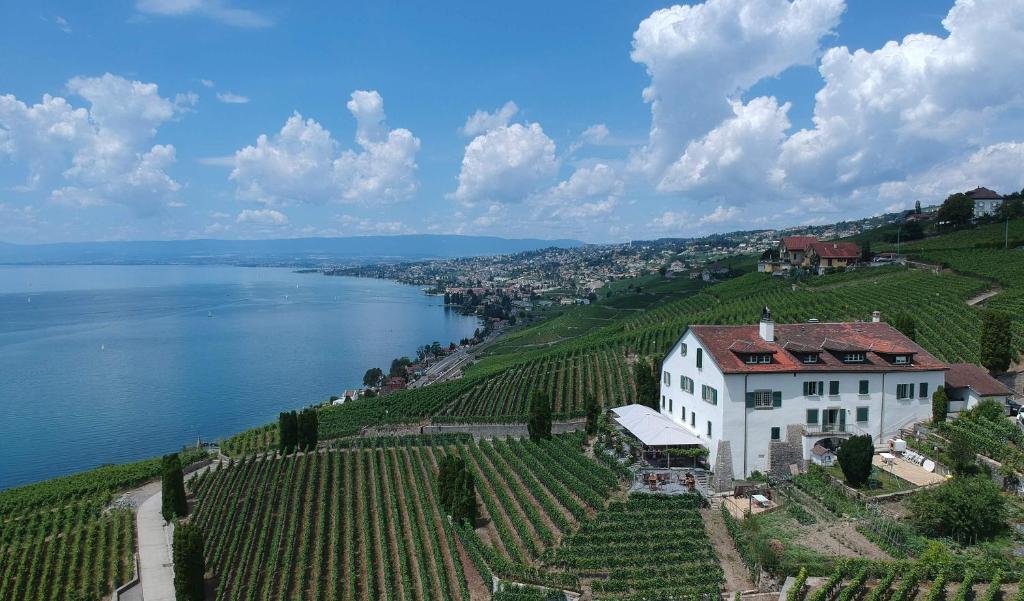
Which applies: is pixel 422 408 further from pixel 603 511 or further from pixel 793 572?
pixel 793 572

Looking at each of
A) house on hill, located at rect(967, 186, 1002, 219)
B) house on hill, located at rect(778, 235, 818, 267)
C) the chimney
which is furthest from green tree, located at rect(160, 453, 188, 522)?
house on hill, located at rect(967, 186, 1002, 219)

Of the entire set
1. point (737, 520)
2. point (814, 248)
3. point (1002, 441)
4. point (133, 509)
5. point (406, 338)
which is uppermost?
point (814, 248)

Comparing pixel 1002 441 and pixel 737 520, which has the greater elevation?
pixel 1002 441

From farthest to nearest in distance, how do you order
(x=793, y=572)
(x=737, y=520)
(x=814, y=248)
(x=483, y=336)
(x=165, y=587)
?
(x=483, y=336)
(x=814, y=248)
(x=165, y=587)
(x=737, y=520)
(x=793, y=572)

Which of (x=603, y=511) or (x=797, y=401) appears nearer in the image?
(x=603, y=511)

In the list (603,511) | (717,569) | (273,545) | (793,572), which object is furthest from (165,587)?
(793,572)

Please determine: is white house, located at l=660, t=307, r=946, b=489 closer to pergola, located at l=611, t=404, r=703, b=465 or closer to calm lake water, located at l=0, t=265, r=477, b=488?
pergola, located at l=611, t=404, r=703, b=465
